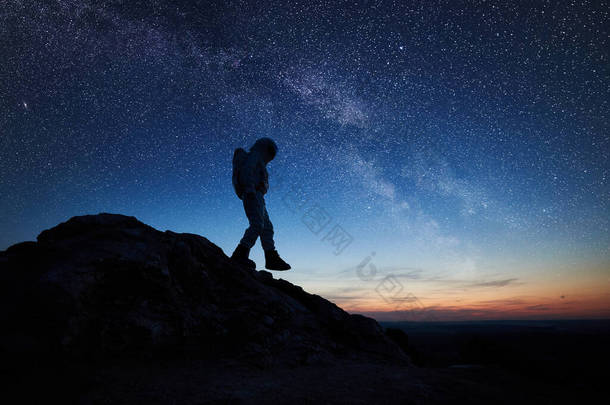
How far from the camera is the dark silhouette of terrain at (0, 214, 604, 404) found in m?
2.70

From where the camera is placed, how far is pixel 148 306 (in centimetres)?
395

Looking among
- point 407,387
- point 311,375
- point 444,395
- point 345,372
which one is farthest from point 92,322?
point 444,395

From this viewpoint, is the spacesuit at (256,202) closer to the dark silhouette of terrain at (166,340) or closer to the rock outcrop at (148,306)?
the rock outcrop at (148,306)

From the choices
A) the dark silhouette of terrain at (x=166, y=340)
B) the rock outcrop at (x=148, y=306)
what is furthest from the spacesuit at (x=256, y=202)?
the dark silhouette of terrain at (x=166, y=340)

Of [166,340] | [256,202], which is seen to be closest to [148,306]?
[166,340]

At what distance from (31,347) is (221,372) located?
190 centimetres

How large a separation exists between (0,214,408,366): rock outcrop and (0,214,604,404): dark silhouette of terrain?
14 mm

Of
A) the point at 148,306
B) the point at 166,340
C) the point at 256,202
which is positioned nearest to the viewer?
the point at 166,340

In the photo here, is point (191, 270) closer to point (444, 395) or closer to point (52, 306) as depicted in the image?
point (52, 306)

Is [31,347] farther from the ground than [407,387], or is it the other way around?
[31,347]

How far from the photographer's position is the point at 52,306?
3.08m

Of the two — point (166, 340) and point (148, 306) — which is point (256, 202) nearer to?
point (148, 306)

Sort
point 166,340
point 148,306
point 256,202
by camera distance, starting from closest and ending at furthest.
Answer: point 166,340 → point 148,306 → point 256,202

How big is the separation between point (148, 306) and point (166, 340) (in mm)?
547
